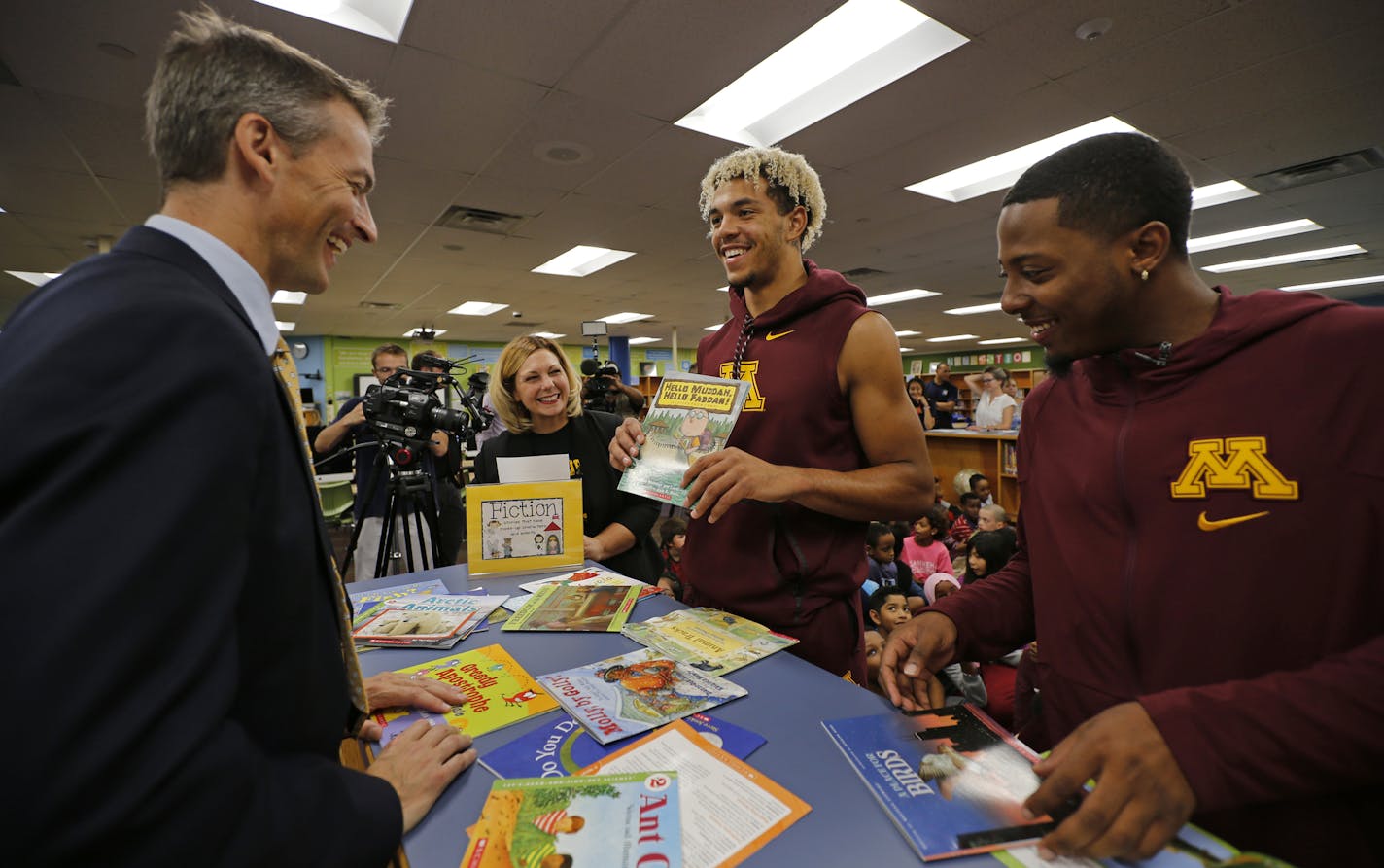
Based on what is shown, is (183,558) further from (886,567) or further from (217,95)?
(886,567)

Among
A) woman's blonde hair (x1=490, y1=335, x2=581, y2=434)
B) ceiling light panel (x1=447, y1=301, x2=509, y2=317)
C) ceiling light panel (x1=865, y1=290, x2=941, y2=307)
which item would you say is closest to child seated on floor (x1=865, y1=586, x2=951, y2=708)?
woman's blonde hair (x1=490, y1=335, x2=581, y2=434)

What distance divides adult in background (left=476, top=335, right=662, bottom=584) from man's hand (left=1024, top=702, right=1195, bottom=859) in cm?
161

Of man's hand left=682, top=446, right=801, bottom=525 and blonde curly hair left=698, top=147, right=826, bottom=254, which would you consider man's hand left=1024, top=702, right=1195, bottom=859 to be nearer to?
man's hand left=682, top=446, right=801, bottom=525

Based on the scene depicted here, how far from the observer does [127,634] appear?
454mm

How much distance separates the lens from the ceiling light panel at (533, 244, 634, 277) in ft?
22.2

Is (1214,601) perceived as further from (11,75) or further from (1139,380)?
(11,75)

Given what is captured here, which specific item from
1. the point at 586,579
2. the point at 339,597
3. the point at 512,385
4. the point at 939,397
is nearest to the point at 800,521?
the point at 586,579

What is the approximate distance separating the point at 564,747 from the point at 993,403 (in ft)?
24.7

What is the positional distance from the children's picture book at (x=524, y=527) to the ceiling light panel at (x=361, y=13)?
228 centimetres

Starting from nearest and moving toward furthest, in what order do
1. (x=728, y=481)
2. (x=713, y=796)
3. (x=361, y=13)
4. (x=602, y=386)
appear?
(x=713, y=796) < (x=728, y=481) < (x=361, y=13) < (x=602, y=386)

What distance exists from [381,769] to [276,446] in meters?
0.44

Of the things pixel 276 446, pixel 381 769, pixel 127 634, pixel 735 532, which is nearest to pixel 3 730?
pixel 127 634

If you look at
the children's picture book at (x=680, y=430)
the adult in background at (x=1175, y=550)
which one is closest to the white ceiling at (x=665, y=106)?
the children's picture book at (x=680, y=430)

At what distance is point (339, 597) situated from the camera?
29.7 inches
